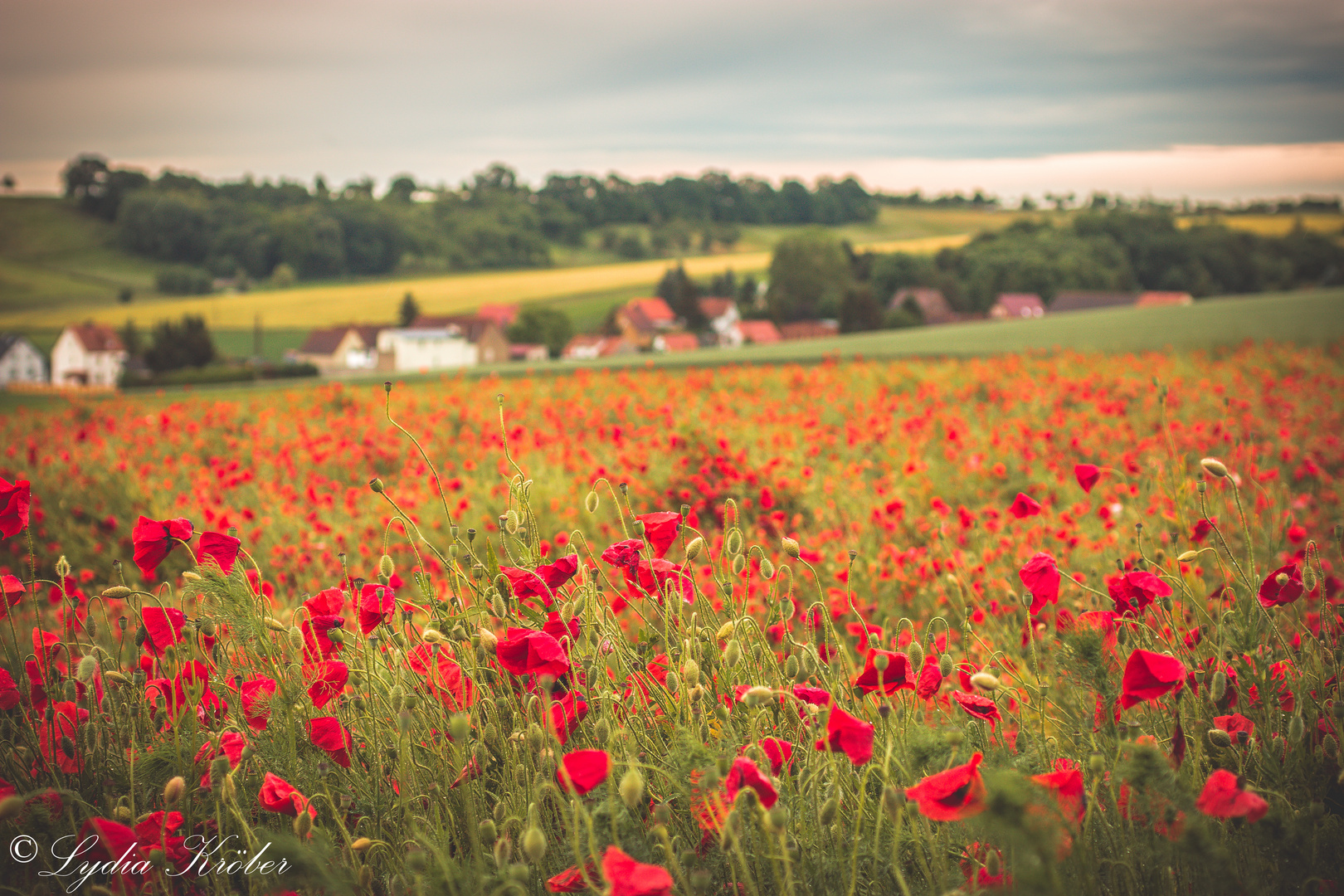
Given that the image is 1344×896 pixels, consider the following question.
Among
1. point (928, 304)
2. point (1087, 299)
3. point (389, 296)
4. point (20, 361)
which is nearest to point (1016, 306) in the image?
point (1087, 299)

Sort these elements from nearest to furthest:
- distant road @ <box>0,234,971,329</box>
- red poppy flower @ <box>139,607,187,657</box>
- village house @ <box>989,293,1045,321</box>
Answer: red poppy flower @ <box>139,607,187,657</box> → distant road @ <box>0,234,971,329</box> → village house @ <box>989,293,1045,321</box>

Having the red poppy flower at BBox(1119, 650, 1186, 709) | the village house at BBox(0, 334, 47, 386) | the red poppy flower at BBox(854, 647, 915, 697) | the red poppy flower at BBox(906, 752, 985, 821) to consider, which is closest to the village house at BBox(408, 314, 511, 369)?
the village house at BBox(0, 334, 47, 386)

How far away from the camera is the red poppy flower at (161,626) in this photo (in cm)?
172

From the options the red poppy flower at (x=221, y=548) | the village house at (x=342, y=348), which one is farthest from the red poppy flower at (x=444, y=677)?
the village house at (x=342, y=348)

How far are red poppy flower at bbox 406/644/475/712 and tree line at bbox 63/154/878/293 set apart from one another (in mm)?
57787

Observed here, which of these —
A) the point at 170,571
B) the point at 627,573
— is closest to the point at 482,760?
the point at 627,573

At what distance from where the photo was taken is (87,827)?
4.63 ft

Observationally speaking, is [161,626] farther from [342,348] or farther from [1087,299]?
[1087,299]

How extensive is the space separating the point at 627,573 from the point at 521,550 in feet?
1.12

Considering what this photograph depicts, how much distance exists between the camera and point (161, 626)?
5.74ft

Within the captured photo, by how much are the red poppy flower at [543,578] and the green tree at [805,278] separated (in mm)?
63235

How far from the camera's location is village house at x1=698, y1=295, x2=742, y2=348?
62.7 m

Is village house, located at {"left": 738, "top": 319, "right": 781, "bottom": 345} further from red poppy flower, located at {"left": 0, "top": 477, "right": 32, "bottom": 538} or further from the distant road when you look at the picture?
red poppy flower, located at {"left": 0, "top": 477, "right": 32, "bottom": 538}

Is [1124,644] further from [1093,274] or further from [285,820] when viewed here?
[1093,274]
